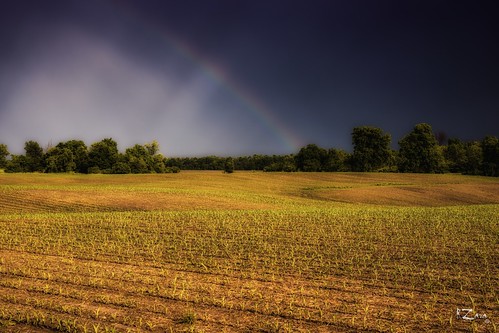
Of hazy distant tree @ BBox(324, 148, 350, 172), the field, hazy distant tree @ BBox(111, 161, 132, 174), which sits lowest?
the field

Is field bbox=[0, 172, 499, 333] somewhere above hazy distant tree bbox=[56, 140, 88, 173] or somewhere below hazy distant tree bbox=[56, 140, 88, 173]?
below

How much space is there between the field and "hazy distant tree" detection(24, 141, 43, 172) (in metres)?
94.2

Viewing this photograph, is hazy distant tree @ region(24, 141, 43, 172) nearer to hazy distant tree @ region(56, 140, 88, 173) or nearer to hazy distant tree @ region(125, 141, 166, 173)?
hazy distant tree @ region(56, 140, 88, 173)

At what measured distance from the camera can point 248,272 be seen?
13266mm

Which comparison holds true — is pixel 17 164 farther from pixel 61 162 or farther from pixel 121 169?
pixel 121 169

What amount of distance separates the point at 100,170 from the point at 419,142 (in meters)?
81.4

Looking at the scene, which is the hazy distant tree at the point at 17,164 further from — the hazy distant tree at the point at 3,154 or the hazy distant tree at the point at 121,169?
the hazy distant tree at the point at 121,169

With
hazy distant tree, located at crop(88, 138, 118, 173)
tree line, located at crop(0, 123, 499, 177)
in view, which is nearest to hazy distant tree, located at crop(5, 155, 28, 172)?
tree line, located at crop(0, 123, 499, 177)

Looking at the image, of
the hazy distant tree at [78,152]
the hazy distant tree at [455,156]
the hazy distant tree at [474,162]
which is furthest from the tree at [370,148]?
the hazy distant tree at [78,152]

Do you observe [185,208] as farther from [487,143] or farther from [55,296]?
[487,143]

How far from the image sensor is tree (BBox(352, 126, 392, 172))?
10657cm

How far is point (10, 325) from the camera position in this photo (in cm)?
857

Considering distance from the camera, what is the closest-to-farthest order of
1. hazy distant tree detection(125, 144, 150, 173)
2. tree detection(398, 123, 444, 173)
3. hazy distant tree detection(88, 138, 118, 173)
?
tree detection(398, 123, 444, 173), hazy distant tree detection(125, 144, 150, 173), hazy distant tree detection(88, 138, 118, 173)

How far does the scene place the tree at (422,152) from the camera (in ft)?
334
